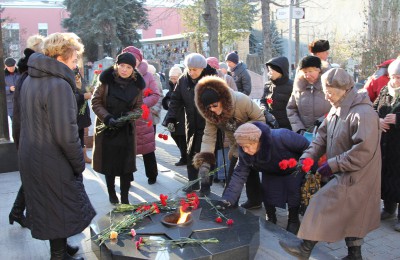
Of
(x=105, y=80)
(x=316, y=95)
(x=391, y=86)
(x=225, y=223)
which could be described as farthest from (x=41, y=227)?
(x=391, y=86)

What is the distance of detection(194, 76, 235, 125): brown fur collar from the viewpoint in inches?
159

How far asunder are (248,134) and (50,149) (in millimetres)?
1644

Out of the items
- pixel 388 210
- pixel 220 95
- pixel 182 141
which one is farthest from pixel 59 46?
pixel 182 141

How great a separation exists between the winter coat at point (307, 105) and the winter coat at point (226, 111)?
708 mm

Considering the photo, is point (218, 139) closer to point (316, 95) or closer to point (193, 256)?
point (316, 95)

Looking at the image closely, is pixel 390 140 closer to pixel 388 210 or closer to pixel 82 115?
pixel 388 210

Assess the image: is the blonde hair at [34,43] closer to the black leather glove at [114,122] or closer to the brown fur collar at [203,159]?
the black leather glove at [114,122]

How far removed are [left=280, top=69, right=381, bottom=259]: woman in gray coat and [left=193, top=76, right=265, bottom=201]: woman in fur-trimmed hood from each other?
956 millimetres

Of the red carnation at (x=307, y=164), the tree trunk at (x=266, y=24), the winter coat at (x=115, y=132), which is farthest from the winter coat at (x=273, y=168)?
the tree trunk at (x=266, y=24)

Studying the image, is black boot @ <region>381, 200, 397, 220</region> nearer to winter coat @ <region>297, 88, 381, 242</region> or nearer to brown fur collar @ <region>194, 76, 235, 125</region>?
winter coat @ <region>297, 88, 381, 242</region>

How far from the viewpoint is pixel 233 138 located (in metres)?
4.54

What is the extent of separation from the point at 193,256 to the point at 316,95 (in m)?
2.50

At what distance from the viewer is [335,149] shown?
3496 mm

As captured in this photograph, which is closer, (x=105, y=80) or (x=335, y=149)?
(x=335, y=149)
